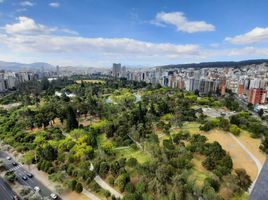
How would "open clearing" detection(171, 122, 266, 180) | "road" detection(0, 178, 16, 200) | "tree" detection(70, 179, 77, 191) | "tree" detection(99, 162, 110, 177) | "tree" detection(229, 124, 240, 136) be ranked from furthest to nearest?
"tree" detection(229, 124, 240, 136)
"open clearing" detection(171, 122, 266, 180)
"tree" detection(99, 162, 110, 177)
"tree" detection(70, 179, 77, 191)
"road" detection(0, 178, 16, 200)

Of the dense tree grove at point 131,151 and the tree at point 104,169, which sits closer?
the dense tree grove at point 131,151

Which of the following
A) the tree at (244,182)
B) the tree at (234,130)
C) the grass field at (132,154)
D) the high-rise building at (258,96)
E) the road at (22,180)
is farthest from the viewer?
the high-rise building at (258,96)

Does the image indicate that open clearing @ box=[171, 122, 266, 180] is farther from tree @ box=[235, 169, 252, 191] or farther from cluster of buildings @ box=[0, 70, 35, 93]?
cluster of buildings @ box=[0, 70, 35, 93]

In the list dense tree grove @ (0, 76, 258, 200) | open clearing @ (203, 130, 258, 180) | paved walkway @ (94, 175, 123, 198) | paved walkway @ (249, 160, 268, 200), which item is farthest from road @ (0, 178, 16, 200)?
open clearing @ (203, 130, 258, 180)

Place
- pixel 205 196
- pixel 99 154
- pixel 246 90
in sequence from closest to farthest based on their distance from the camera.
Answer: pixel 205 196 < pixel 99 154 < pixel 246 90

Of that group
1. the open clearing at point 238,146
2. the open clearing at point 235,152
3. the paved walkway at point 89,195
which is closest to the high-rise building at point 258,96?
the open clearing at point 238,146

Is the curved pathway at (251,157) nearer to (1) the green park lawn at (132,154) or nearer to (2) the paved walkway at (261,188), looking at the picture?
(2) the paved walkway at (261,188)

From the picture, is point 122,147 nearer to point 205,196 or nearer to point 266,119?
A: point 205,196

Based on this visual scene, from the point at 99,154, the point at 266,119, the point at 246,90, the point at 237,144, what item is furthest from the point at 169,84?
the point at 99,154
